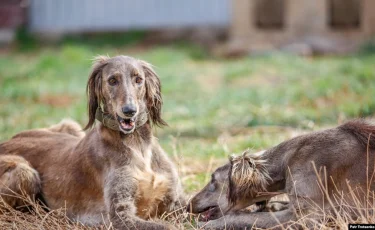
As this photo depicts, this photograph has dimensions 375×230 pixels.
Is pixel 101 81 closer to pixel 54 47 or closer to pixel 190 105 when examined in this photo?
pixel 190 105

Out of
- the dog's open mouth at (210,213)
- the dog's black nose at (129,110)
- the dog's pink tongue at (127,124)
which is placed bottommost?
the dog's open mouth at (210,213)

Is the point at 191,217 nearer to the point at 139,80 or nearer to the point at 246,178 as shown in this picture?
the point at 246,178

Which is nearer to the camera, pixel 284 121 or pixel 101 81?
pixel 101 81

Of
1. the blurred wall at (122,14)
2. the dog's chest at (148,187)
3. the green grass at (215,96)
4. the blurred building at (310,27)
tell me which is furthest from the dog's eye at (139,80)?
the blurred wall at (122,14)

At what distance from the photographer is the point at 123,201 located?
19.6 feet

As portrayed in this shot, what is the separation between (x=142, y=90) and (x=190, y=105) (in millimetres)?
6813

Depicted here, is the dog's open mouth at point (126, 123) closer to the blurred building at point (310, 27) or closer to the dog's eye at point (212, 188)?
the dog's eye at point (212, 188)

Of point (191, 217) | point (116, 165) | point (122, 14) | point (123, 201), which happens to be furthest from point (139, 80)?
point (122, 14)

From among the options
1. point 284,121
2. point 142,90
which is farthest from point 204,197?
point 284,121

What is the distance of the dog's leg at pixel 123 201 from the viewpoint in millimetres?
5785

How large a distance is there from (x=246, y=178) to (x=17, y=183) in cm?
196

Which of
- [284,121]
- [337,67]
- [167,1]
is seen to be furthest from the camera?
[167,1]

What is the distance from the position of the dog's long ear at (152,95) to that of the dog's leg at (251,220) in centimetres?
96

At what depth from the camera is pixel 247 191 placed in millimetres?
6023
